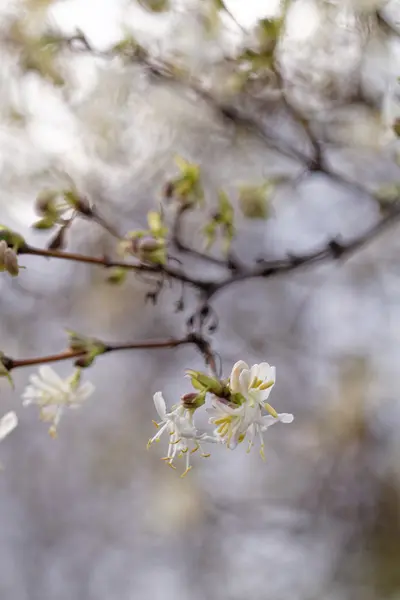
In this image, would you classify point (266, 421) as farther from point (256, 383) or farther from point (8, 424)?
point (8, 424)

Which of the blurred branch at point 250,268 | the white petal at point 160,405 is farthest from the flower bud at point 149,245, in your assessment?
the white petal at point 160,405

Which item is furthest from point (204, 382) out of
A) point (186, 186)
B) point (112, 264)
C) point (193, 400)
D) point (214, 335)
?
point (214, 335)

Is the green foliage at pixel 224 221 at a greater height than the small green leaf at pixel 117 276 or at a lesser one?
greater

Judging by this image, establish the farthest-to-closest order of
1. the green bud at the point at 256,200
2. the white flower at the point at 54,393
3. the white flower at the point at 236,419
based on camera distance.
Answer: the green bud at the point at 256,200
the white flower at the point at 54,393
the white flower at the point at 236,419

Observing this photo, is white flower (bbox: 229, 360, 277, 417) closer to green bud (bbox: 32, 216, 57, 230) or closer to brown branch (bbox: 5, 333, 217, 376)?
brown branch (bbox: 5, 333, 217, 376)

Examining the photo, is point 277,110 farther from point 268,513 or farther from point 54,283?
point 268,513

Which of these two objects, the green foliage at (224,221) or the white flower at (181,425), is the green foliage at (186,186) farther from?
the white flower at (181,425)
